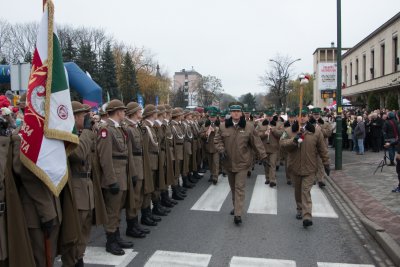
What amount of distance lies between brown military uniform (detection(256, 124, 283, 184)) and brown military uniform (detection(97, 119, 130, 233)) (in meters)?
6.30

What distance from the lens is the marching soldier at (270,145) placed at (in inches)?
459

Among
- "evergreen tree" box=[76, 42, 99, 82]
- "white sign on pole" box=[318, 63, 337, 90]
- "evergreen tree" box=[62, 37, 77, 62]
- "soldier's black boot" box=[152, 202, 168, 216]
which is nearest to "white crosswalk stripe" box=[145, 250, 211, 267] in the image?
"soldier's black boot" box=[152, 202, 168, 216]

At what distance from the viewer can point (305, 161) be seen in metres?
7.52

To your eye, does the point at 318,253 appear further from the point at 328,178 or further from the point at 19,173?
the point at 328,178

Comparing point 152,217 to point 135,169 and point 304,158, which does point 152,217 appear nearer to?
point 135,169

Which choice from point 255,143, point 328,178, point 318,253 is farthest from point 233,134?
point 328,178

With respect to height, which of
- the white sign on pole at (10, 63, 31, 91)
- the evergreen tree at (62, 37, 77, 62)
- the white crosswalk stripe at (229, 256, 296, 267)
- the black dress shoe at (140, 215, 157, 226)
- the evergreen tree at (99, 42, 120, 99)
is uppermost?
the evergreen tree at (62, 37, 77, 62)

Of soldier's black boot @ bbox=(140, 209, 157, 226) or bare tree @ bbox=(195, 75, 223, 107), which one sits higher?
bare tree @ bbox=(195, 75, 223, 107)

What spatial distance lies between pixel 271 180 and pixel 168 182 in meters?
3.85

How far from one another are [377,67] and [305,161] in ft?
125

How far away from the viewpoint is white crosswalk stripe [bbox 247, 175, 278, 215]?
8672 millimetres

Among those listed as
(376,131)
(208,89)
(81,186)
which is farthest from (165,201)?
(208,89)

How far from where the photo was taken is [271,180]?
453 inches

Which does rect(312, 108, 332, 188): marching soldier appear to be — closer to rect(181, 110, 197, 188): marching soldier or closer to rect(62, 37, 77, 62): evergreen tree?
rect(181, 110, 197, 188): marching soldier
